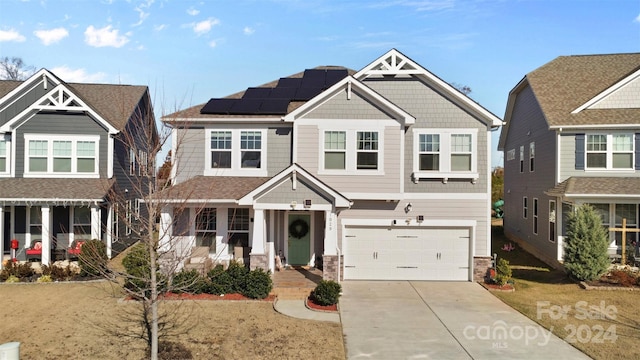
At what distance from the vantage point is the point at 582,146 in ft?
59.4

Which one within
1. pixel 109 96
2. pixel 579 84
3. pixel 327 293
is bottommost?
pixel 327 293

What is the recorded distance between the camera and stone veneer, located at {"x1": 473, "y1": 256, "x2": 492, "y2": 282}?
1655cm

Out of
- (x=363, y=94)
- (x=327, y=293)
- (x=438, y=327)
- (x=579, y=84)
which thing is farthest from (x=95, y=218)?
(x=579, y=84)

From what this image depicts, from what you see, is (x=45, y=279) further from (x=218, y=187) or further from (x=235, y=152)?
(x=235, y=152)

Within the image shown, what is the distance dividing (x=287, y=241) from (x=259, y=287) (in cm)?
400

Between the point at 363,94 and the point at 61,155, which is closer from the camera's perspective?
the point at 363,94

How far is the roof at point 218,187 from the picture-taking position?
15172 mm

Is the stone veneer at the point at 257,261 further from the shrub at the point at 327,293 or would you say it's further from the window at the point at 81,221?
the window at the point at 81,221

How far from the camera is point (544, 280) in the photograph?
16641 mm

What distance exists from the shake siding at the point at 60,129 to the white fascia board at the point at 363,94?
28.3ft

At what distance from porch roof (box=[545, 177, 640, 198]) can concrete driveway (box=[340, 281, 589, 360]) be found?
18.7 ft

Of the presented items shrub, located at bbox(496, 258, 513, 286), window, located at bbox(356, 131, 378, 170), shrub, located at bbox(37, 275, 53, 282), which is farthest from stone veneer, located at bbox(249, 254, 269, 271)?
shrub, located at bbox(496, 258, 513, 286)

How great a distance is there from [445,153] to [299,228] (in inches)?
250

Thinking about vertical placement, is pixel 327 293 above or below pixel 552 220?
below
